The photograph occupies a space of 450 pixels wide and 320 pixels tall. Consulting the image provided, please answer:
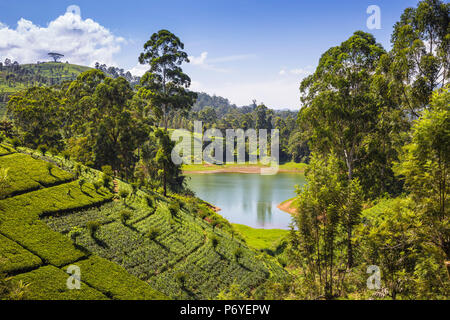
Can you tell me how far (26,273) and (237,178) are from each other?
64.8 metres

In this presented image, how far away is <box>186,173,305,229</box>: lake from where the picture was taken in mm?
40400

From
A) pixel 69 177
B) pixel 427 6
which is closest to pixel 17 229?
pixel 69 177

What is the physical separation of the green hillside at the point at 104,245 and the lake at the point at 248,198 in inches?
453

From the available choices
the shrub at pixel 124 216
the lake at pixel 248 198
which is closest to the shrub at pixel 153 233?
the shrub at pixel 124 216

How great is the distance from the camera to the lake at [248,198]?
4040 cm

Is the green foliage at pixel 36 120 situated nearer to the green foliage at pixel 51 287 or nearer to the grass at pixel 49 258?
A: the grass at pixel 49 258

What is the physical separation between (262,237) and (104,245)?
2029cm

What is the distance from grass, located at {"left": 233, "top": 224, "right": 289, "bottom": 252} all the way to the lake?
206cm

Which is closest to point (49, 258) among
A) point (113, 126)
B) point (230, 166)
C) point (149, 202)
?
point (149, 202)

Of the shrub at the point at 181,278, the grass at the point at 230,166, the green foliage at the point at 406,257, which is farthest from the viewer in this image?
the grass at the point at 230,166

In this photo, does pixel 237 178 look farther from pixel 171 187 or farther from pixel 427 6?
pixel 427 6

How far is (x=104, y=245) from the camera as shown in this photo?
1797 cm

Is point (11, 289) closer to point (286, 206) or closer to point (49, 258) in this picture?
point (49, 258)

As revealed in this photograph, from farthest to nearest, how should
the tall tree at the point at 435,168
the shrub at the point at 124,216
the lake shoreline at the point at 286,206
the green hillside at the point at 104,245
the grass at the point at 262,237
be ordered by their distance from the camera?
the lake shoreline at the point at 286,206 → the grass at the point at 262,237 → the shrub at the point at 124,216 → the green hillside at the point at 104,245 → the tall tree at the point at 435,168
